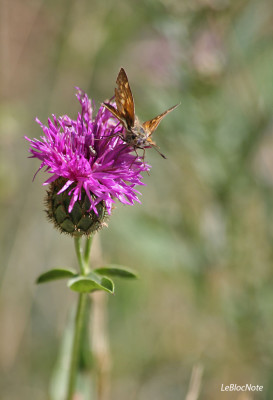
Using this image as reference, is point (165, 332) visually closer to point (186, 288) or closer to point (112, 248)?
point (186, 288)

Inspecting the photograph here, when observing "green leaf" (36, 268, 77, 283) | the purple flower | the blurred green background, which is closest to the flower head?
the purple flower

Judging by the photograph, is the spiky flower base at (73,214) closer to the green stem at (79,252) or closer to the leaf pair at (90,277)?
the green stem at (79,252)

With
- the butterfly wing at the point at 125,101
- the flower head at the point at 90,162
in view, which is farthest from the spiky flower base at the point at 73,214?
the butterfly wing at the point at 125,101

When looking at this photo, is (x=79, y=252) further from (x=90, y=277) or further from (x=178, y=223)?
(x=178, y=223)

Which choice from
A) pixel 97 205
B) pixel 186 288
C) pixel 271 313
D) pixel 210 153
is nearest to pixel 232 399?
pixel 271 313

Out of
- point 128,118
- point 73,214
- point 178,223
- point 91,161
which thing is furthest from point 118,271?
point 178,223

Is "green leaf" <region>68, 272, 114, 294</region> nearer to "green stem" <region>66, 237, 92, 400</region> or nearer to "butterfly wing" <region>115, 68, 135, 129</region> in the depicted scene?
"green stem" <region>66, 237, 92, 400</region>
